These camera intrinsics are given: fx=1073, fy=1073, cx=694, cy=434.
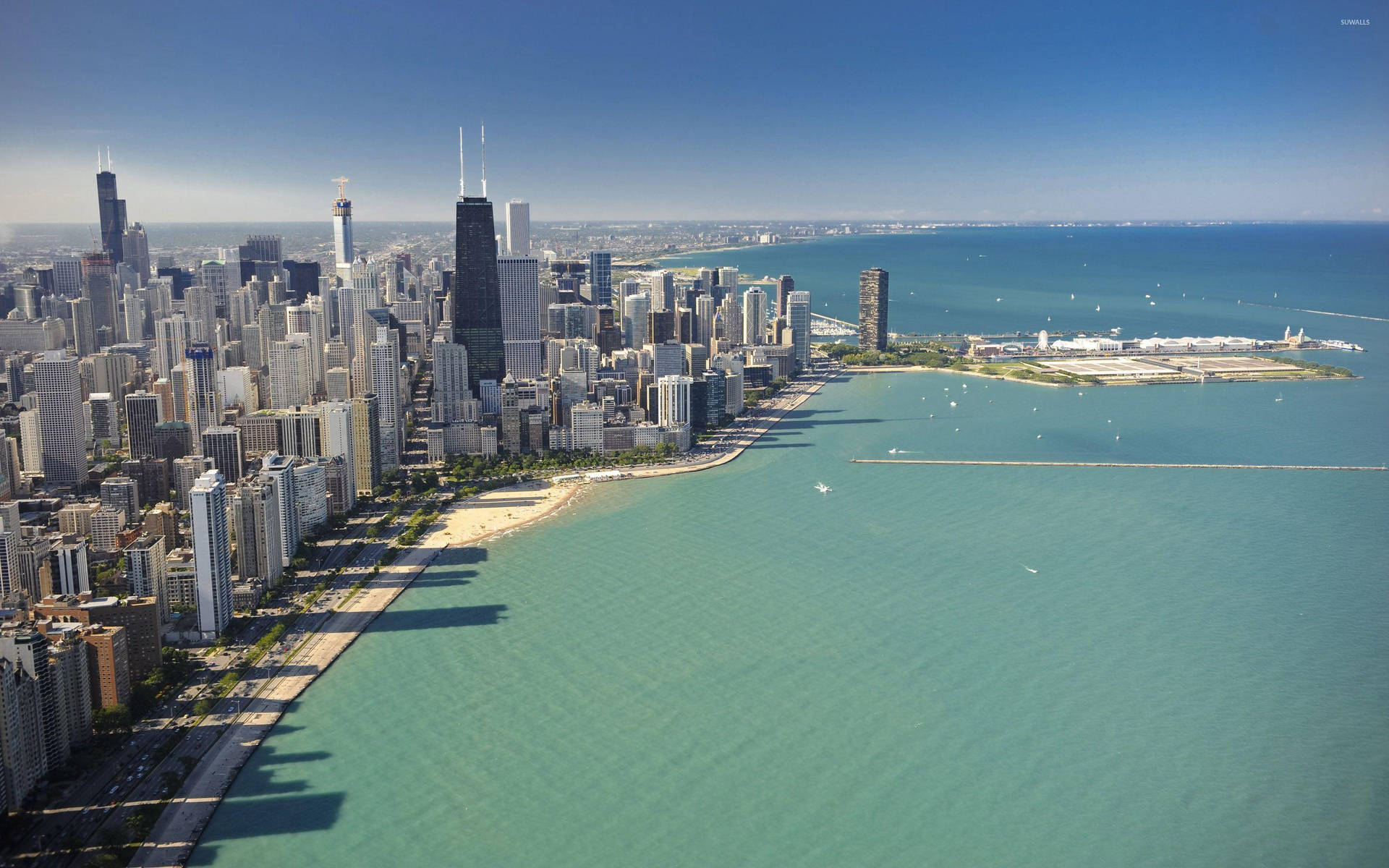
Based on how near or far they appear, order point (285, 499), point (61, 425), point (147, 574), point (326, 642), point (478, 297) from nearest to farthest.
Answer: point (326, 642) → point (147, 574) → point (285, 499) → point (61, 425) → point (478, 297)

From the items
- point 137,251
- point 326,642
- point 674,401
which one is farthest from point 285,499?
point 137,251

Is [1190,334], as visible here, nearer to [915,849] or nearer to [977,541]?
[977,541]

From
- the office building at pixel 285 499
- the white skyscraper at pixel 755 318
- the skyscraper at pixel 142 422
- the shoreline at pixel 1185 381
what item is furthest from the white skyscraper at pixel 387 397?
the shoreline at pixel 1185 381

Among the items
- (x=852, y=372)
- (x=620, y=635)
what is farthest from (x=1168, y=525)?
(x=852, y=372)

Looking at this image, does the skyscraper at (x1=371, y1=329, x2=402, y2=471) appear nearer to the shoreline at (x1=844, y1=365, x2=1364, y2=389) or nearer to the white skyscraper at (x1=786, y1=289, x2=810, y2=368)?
the white skyscraper at (x1=786, y1=289, x2=810, y2=368)

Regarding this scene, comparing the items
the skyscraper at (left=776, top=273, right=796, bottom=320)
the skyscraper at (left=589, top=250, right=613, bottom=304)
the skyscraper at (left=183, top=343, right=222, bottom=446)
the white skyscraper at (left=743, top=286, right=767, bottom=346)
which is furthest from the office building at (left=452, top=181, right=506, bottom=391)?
the skyscraper at (left=589, top=250, right=613, bottom=304)

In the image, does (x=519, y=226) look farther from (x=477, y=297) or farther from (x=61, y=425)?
(x=61, y=425)
